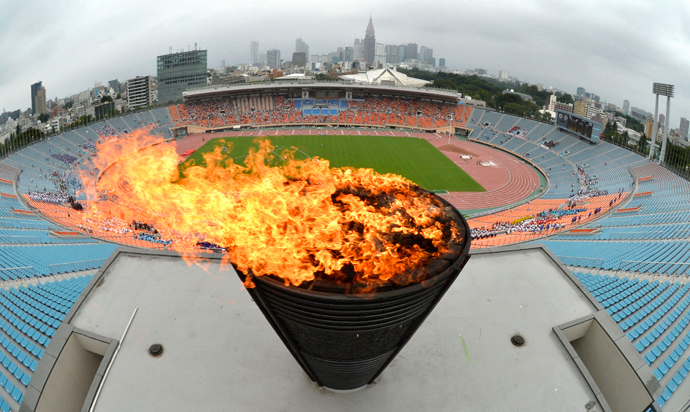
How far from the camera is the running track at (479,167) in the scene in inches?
1313

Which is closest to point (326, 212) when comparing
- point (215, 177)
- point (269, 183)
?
point (269, 183)

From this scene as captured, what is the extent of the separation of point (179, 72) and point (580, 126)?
291ft

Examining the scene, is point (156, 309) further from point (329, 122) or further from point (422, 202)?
point (329, 122)

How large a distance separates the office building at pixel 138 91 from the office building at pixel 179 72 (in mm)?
7560

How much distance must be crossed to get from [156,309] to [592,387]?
9.56m

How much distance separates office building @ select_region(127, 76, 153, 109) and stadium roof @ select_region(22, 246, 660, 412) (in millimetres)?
107262

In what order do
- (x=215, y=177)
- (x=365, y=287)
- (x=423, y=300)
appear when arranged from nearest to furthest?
(x=365, y=287) → (x=423, y=300) → (x=215, y=177)

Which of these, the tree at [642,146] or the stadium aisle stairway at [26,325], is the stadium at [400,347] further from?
the tree at [642,146]

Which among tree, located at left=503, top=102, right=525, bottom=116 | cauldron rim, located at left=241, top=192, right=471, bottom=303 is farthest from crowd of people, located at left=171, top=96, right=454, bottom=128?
cauldron rim, located at left=241, top=192, right=471, bottom=303

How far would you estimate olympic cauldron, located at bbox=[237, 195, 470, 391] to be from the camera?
5.24 meters

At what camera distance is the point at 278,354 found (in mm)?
8617

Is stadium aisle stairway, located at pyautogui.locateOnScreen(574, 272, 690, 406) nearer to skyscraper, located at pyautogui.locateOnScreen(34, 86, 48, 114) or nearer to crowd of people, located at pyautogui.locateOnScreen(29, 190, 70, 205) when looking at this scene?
crowd of people, located at pyautogui.locateOnScreen(29, 190, 70, 205)

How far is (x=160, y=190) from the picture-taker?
9336mm

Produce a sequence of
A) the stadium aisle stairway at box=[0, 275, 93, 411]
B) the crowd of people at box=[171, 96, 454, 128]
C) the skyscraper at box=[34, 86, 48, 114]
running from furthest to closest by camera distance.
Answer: the skyscraper at box=[34, 86, 48, 114]
the crowd of people at box=[171, 96, 454, 128]
the stadium aisle stairway at box=[0, 275, 93, 411]
